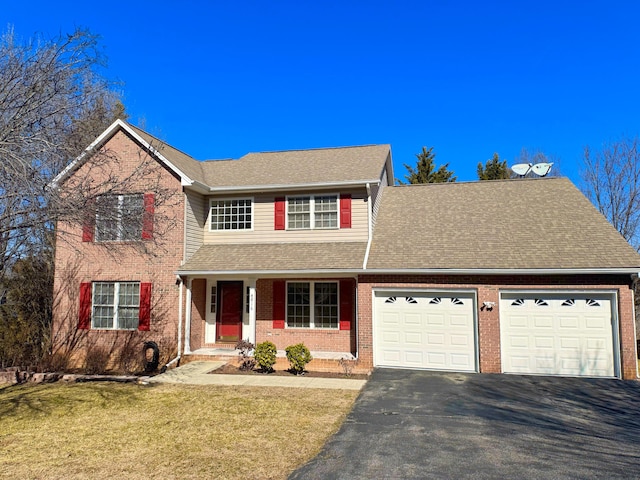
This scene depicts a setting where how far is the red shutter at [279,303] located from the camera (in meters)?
14.3

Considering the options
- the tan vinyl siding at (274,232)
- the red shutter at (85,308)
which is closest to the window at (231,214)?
the tan vinyl siding at (274,232)

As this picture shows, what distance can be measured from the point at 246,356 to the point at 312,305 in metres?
2.76

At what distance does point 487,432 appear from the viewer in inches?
281

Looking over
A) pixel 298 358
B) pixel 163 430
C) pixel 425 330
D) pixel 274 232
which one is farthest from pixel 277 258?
pixel 163 430

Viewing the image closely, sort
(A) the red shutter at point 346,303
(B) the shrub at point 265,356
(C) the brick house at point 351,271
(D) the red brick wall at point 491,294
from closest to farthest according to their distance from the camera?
1. (D) the red brick wall at point 491,294
2. (C) the brick house at point 351,271
3. (B) the shrub at point 265,356
4. (A) the red shutter at point 346,303

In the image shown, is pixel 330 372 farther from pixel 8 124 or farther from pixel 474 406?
pixel 8 124

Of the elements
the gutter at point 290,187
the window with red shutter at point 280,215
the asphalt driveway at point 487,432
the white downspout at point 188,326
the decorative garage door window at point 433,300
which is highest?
the gutter at point 290,187

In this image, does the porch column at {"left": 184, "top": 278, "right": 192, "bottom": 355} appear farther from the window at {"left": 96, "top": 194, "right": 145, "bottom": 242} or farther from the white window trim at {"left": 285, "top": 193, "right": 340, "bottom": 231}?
the window at {"left": 96, "top": 194, "right": 145, "bottom": 242}

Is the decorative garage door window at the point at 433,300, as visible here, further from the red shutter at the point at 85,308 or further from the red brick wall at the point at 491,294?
the red shutter at the point at 85,308

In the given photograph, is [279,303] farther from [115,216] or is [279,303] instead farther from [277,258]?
[115,216]

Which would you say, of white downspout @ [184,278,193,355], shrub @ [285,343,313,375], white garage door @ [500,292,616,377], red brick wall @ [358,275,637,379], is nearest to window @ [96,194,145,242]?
white downspout @ [184,278,193,355]

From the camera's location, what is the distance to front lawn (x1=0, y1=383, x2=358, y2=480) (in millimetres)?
5891

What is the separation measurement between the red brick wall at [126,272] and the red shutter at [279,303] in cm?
322

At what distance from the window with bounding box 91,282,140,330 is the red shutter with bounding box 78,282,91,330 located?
0.13 m
